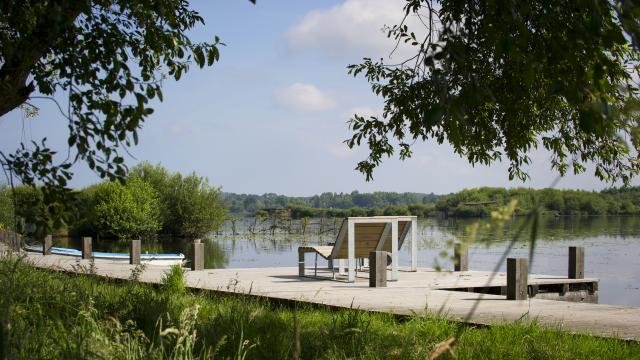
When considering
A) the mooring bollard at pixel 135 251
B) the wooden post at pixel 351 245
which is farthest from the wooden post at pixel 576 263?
the mooring bollard at pixel 135 251

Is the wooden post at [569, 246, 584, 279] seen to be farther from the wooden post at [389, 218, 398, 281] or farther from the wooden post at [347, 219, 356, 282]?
the wooden post at [347, 219, 356, 282]

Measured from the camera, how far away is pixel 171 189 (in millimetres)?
45250

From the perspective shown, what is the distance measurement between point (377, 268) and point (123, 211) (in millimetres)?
31337

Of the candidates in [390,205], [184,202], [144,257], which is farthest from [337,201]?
[144,257]

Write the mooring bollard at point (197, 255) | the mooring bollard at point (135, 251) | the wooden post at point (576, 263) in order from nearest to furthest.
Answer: the wooden post at point (576, 263) < the mooring bollard at point (197, 255) < the mooring bollard at point (135, 251)

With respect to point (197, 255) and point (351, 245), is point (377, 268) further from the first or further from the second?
point (197, 255)

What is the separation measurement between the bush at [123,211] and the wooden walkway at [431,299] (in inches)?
1062

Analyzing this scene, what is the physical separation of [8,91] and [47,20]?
69 centimetres

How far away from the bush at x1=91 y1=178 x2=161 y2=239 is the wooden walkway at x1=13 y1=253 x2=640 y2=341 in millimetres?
26973

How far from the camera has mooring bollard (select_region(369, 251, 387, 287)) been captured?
1016 cm

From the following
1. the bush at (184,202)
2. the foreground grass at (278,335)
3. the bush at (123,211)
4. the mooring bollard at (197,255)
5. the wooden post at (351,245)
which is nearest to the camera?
the foreground grass at (278,335)

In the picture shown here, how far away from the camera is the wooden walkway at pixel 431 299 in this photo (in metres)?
6.70

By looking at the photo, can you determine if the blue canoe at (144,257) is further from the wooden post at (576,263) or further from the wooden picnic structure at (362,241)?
the wooden post at (576,263)

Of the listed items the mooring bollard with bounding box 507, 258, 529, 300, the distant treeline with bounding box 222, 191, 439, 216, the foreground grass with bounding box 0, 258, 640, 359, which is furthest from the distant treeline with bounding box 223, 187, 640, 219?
the foreground grass with bounding box 0, 258, 640, 359
